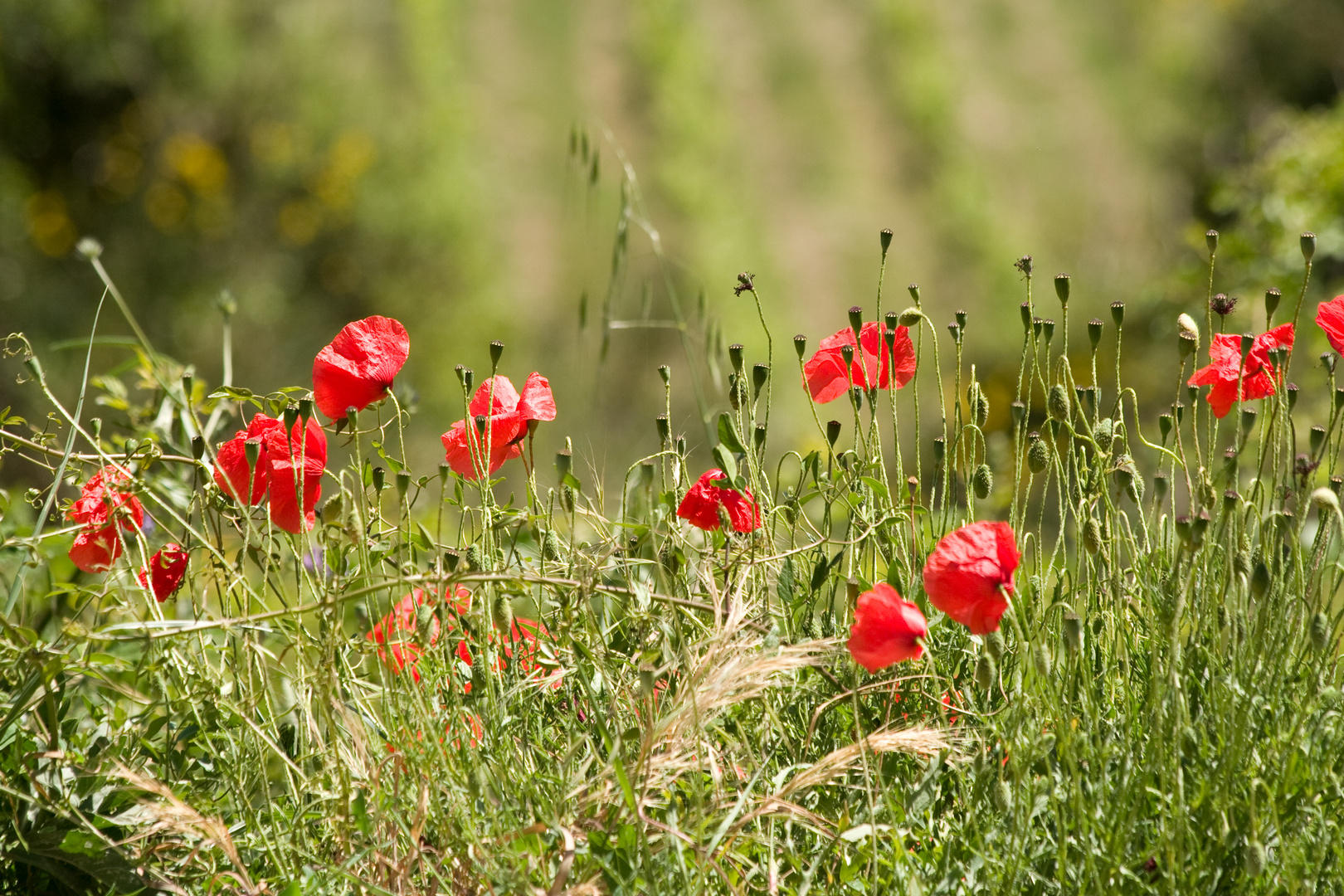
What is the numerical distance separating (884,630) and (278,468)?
2.15 ft

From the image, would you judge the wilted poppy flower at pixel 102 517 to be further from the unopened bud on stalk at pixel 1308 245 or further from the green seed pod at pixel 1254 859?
the unopened bud on stalk at pixel 1308 245

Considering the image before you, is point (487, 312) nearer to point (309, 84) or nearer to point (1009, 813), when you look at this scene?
point (309, 84)

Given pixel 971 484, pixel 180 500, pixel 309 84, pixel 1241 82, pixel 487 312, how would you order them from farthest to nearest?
pixel 1241 82
pixel 487 312
pixel 309 84
pixel 180 500
pixel 971 484

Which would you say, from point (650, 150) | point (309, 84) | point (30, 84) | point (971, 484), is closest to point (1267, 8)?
point (650, 150)

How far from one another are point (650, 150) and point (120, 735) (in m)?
13.0

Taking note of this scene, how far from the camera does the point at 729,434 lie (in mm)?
1238

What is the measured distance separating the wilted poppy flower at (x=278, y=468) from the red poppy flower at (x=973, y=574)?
2.14 feet

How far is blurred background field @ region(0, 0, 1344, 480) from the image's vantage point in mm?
6219

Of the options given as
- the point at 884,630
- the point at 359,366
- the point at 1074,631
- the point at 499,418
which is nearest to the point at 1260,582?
the point at 1074,631

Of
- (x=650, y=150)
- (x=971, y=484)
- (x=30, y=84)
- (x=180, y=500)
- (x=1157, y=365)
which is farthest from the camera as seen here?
(x=650, y=150)

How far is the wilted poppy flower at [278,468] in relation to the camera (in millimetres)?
1222

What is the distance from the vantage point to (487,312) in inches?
339

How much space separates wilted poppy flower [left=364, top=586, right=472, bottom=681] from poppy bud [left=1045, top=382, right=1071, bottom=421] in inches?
24.8

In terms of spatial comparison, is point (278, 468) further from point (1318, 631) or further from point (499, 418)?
point (1318, 631)
